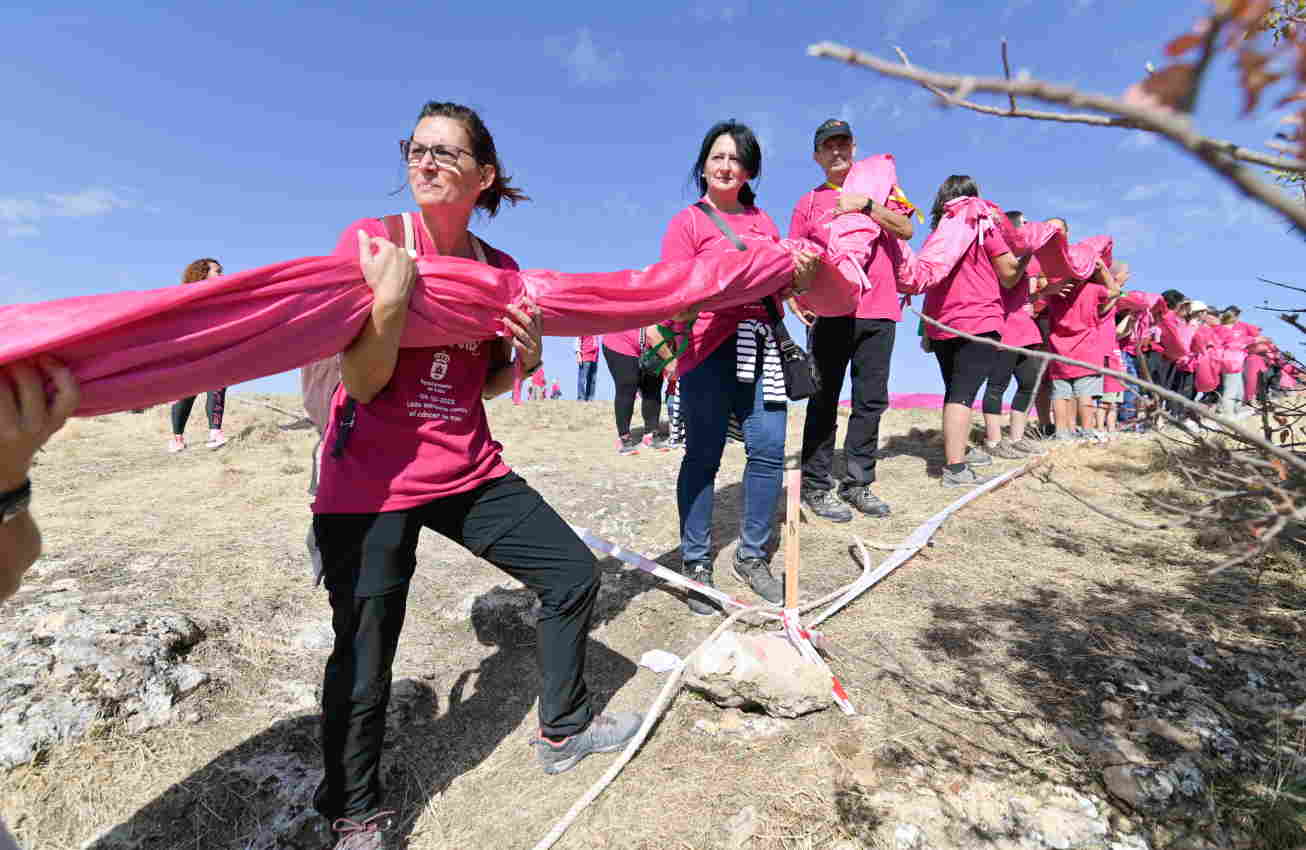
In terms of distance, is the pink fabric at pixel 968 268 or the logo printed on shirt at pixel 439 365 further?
the pink fabric at pixel 968 268

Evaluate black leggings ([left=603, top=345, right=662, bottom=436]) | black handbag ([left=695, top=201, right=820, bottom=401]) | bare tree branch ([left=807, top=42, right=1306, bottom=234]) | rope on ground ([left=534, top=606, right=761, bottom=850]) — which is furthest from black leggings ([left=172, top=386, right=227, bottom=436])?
bare tree branch ([left=807, top=42, right=1306, bottom=234])

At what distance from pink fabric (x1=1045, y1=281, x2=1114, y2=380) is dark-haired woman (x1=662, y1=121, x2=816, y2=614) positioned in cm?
394

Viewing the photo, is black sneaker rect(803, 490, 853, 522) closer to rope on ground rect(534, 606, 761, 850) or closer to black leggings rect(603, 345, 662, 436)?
rope on ground rect(534, 606, 761, 850)

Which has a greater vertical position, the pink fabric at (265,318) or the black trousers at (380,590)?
the pink fabric at (265,318)

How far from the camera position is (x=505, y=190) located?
8.29 ft

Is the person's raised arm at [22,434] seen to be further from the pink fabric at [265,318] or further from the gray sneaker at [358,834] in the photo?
the gray sneaker at [358,834]

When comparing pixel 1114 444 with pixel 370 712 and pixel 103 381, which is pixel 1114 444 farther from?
pixel 103 381

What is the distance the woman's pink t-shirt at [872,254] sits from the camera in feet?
12.9

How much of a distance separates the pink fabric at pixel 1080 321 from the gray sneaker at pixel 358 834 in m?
6.08

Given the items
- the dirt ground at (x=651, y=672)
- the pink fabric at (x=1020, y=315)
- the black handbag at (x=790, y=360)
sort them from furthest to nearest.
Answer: the pink fabric at (x=1020, y=315) → the black handbag at (x=790, y=360) → the dirt ground at (x=651, y=672)

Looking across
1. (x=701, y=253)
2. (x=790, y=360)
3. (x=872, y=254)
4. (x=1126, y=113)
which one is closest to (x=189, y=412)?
(x=701, y=253)

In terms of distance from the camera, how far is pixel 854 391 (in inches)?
177

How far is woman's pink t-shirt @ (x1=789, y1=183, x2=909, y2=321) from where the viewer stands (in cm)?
394

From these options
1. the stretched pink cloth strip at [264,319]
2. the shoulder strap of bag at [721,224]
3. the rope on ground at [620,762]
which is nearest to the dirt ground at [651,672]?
the rope on ground at [620,762]
